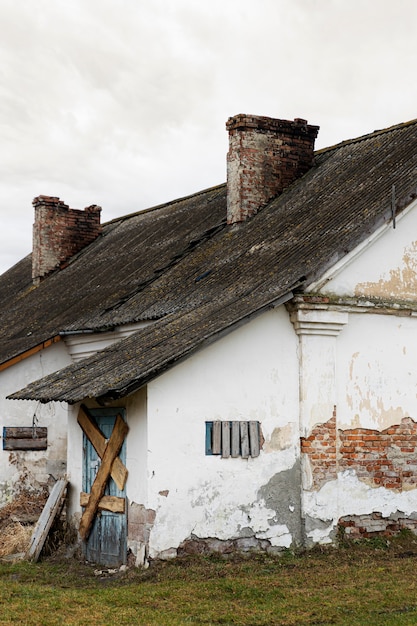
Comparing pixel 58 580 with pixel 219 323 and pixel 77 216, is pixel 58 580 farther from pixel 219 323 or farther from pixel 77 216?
pixel 77 216

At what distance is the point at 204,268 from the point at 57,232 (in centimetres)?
834

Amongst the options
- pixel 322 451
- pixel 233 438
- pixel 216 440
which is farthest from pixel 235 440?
pixel 322 451

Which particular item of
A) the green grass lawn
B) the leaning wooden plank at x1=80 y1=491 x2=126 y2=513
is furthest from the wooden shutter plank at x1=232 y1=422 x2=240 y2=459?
the leaning wooden plank at x1=80 y1=491 x2=126 y2=513

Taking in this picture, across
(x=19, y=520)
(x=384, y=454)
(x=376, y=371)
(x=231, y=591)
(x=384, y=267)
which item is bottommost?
(x=231, y=591)

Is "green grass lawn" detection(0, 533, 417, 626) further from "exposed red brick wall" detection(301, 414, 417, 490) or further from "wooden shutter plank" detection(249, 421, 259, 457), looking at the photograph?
"wooden shutter plank" detection(249, 421, 259, 457)

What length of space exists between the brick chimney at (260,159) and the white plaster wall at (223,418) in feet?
15.2

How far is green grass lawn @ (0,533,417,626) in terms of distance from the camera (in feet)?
24.4

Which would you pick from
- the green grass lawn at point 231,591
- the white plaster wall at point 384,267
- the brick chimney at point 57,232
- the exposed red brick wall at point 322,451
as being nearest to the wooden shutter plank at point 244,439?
the exposed red brick wall at point 322,451

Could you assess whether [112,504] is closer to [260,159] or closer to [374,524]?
[374,524]

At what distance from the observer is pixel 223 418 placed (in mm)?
9898

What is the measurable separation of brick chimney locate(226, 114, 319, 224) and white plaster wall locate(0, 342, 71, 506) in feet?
12.2

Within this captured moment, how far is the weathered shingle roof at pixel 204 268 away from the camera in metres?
9.86

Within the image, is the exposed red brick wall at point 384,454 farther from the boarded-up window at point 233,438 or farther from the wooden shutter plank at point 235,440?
the wooden shutter plank at point 235,440

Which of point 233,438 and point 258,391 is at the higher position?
point 258,391
